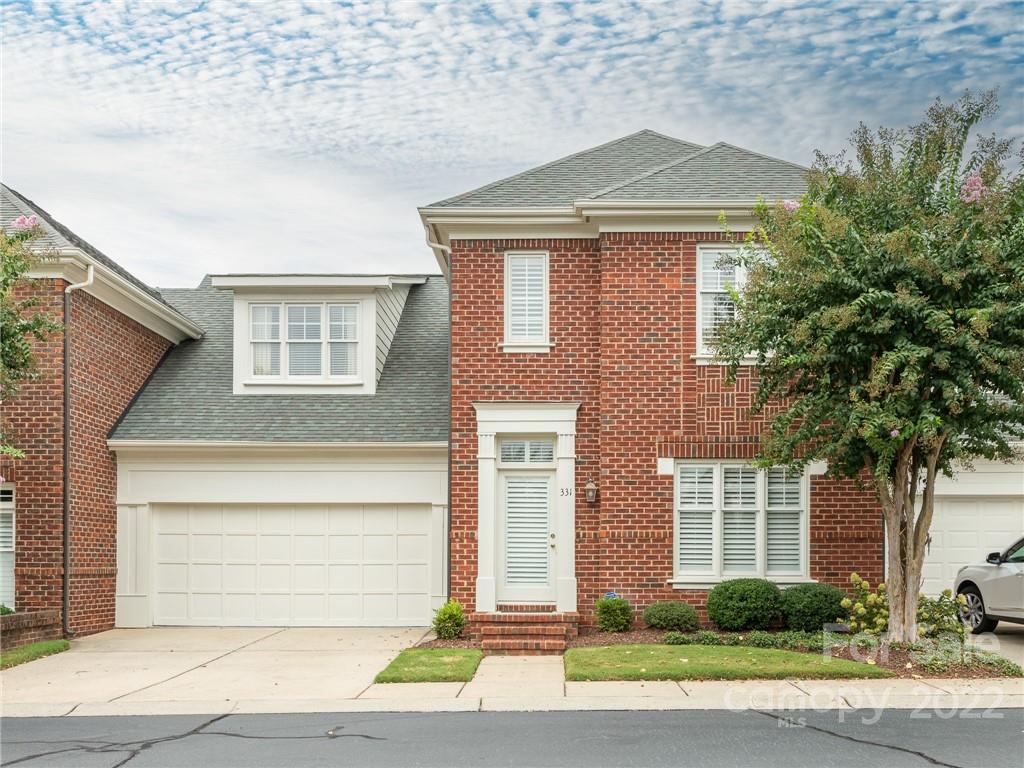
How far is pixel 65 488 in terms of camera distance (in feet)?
52.0

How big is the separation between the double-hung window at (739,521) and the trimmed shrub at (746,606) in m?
0.84

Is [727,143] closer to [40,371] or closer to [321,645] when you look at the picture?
[321,645]

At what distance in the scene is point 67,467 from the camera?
15.9m

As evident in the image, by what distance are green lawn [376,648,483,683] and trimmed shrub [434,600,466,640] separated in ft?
3.22

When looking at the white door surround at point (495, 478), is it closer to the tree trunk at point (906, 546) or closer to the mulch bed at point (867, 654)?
the mulch bed at point (867, 654)

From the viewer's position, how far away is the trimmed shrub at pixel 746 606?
1441 centimetres

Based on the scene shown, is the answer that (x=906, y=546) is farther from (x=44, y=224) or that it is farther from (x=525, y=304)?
(x=44, y=224)

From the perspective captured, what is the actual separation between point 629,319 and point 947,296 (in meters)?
4.85

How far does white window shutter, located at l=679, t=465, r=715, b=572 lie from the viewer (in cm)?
1551

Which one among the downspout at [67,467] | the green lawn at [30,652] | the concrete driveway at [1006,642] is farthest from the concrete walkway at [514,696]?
the downspout at [67,467]

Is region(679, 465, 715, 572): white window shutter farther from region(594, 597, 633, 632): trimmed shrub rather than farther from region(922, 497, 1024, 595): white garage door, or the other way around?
region(922, 497, 1024, 595): white garage door

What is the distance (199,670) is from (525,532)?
17.1 ft

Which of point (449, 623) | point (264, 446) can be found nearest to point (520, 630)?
point (449, 623)

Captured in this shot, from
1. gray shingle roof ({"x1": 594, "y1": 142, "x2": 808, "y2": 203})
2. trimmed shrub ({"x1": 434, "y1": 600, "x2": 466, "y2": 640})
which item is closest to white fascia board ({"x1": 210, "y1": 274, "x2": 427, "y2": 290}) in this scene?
gray shingle roof ({"x1": 594, "y1": 142, "x2": 808, "y2": 203})
